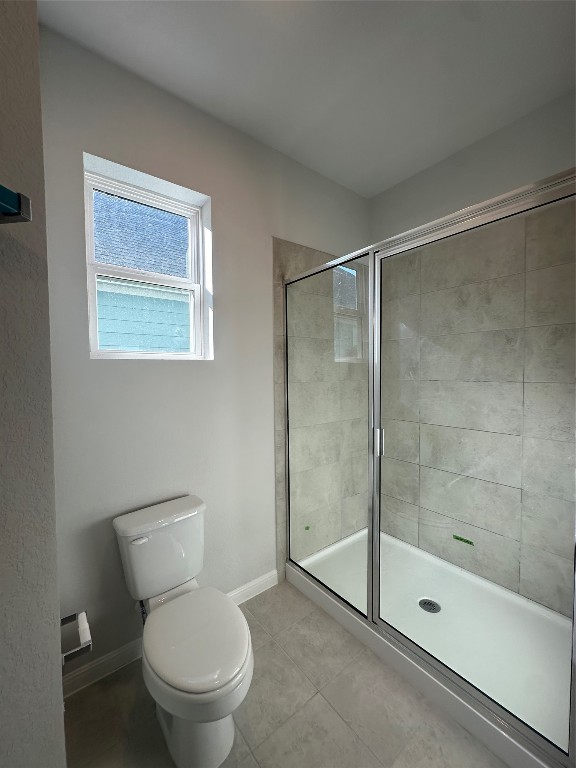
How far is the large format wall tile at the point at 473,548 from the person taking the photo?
1891 mm

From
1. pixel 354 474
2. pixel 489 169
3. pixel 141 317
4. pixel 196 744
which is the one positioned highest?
pixel 489 169

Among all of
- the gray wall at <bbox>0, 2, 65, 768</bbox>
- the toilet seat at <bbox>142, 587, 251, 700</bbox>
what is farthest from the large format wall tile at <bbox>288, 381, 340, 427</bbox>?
the gray wall at <bbox>0, 2, 65, 768</bbox>

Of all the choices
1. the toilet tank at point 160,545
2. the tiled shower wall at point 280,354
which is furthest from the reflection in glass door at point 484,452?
the toilet tank at point 160,545

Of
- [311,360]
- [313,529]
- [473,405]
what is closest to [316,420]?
[311,360]

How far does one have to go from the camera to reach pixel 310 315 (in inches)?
82.7

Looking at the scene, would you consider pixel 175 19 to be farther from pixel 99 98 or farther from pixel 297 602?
pixel 297 602

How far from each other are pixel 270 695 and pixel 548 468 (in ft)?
5.86

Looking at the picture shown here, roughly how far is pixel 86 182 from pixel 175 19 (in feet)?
2.42

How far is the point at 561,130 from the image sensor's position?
160cm

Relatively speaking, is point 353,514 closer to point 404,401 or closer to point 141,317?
point 404,401

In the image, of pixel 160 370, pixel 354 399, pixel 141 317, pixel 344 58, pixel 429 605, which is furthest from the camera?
pixel 354 399

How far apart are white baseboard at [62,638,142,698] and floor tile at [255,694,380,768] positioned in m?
0.73

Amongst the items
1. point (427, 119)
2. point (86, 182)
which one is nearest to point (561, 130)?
point (427, 119)

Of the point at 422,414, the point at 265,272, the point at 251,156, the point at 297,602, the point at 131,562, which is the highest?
the point at 251,156
